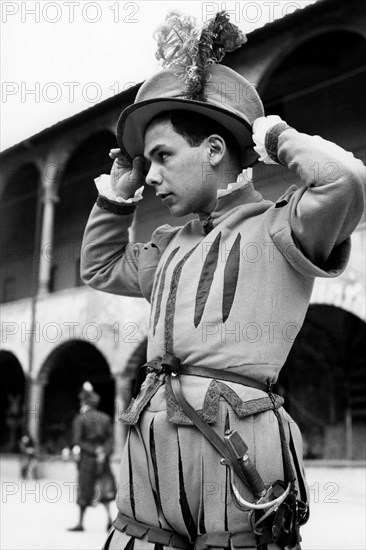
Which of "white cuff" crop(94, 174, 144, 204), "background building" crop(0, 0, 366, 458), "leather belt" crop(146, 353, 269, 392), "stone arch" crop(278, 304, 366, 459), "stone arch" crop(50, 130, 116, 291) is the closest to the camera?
"leather belt" crop(146, 353, 269, 392)

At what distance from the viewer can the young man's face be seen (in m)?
1.89

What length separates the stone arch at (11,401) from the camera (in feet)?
57.8

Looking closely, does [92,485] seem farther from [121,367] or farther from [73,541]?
[121,367]

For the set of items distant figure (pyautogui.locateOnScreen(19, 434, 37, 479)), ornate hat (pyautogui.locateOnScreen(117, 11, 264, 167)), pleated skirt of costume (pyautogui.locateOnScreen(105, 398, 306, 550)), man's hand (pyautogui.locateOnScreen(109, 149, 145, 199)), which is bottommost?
distant figure (pyautogui.locateOnScreen(19, 434, 37, 479))

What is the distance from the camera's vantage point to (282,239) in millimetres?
1758

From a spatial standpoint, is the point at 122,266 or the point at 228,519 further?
the point at 122,266

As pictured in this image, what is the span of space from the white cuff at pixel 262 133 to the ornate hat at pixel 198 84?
10 cm

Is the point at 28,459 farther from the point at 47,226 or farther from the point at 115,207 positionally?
the point at 115,207

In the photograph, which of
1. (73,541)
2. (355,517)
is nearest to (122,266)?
(73,541)

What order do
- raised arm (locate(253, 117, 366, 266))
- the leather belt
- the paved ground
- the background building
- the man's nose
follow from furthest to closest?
the background building
the paved ground
the man's nose
the leather belt
raised arm (locate(253, 117, 366, 266))

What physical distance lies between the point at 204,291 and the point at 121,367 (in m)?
11.3

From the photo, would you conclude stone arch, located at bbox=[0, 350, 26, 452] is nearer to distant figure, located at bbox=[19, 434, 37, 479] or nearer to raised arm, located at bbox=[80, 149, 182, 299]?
distant figure, located at bbox=[19, 434, 37, 479]

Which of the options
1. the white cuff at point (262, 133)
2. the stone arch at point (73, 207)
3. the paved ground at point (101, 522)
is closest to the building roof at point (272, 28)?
the stone arch at point (73, 207)

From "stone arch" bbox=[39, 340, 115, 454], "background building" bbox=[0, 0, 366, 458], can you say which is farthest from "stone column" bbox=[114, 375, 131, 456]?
"stone arch" bbox=[39, 340, 115, 454]
